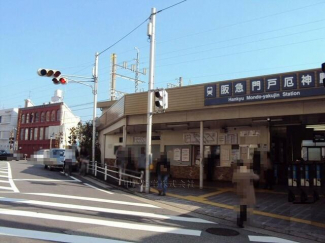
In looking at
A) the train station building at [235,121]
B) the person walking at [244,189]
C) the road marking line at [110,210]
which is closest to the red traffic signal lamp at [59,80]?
the train station building at [235,121]

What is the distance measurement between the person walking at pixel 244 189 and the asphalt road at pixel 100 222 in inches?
16.6

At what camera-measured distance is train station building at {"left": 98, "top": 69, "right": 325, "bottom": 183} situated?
38.3 ft

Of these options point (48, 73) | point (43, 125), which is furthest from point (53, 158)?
point (43, 125)

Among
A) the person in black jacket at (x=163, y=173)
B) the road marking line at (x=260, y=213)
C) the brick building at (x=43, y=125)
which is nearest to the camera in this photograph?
the road marking line at (x=260, y=213)

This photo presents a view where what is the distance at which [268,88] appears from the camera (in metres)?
12.1

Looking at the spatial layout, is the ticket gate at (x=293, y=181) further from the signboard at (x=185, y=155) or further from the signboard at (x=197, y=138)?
the signboard at (x=185, y=155)

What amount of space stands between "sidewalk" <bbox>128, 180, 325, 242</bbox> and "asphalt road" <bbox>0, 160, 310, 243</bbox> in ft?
1.73

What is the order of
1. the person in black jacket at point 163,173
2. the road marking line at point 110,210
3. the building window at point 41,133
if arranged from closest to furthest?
the road marking line at point 110,210 → the person in black jacket at point 163,173 → the building window at point 41,133

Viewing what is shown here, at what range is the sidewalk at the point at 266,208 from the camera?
301 inches

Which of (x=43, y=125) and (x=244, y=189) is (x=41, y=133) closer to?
(x=43, y=125)

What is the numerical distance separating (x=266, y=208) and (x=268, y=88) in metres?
4.70

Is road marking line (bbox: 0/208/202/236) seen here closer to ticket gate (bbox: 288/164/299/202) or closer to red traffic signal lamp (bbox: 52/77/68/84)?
ticket gate (bbox: 288/164/299/202)

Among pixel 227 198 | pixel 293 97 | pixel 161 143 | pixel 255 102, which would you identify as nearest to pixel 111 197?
pixel 227 198

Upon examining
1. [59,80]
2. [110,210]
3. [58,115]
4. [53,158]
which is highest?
[58,115]
